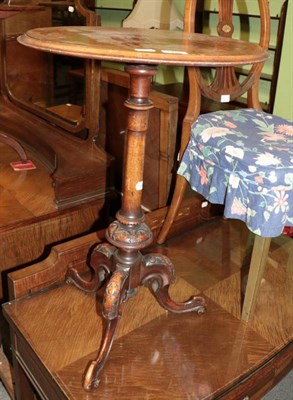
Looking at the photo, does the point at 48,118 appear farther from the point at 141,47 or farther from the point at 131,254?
the point at 141,47

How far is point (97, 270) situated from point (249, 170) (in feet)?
1.67

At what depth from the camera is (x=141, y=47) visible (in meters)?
0.90

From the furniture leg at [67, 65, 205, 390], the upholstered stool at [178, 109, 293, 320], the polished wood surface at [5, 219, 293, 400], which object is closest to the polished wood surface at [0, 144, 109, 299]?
the polished wood surface at [5, 219, 293, 400]

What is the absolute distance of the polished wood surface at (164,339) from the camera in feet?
3.63

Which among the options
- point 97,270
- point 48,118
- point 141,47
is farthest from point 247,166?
point 48,118

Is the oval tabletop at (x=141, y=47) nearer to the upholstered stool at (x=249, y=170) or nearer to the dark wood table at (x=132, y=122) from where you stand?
the dark wood table at (x=132, y=122)

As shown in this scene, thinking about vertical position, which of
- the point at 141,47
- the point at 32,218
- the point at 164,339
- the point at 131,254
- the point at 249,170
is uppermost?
the point at 141,47

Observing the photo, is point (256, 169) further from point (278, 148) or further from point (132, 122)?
point (132, 122)

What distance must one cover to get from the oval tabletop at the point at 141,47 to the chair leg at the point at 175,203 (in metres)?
0.47

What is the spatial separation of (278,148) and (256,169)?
123 millimetres

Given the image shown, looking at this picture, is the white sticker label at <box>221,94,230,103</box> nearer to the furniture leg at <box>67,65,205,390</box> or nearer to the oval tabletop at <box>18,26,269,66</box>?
the oval tabletop at <box>18,26,269,66</box>

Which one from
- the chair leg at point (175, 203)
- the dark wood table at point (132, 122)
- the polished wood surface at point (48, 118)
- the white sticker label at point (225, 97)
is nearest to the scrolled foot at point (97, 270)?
the dark wood table at point (132, 122)

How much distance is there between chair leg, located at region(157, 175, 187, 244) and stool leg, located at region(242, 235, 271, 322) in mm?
342

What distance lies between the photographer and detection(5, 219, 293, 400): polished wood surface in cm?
111
